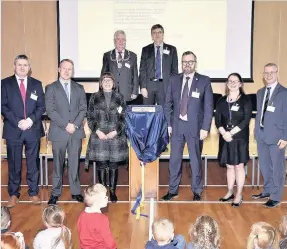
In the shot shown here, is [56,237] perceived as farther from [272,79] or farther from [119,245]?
[272,79]

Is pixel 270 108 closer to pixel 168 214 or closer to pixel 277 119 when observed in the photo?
pixel 277 119

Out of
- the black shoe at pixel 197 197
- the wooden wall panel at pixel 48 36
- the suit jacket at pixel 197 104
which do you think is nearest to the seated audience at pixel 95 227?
the suit jacket at pixel 197 104

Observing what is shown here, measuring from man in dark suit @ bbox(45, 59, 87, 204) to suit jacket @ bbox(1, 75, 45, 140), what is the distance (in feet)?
0.42

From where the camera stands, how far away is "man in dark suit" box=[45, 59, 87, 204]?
210 inches

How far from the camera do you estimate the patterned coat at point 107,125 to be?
532 centimetres

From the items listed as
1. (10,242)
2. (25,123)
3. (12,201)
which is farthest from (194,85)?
(10,242)

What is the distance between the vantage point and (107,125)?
17.6 feet

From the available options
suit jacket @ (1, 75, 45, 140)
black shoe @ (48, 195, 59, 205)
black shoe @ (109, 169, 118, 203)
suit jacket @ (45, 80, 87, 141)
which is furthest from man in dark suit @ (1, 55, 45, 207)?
black shoe @ (109, 169, 118, 203)

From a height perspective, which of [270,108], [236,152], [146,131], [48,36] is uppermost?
[48,36]

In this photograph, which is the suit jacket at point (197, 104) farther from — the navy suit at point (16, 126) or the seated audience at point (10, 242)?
the seated audience at point (10, 242)

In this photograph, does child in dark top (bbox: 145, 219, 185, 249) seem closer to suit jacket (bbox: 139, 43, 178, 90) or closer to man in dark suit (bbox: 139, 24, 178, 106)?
man in dark suit (bbox: 139, 24, 178, 106)

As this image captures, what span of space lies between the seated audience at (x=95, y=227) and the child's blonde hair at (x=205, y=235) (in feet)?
1.86

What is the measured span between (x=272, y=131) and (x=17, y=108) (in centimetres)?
282

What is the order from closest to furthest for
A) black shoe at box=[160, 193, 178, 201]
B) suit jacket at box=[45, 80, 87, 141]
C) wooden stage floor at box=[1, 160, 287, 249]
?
1. wooden stage floor at box=[1, 160, 287, 249]
2. suit jacket at box=[45, 80, 87, 141]
3. black shoe at box=[160, 193, 178, 201]
